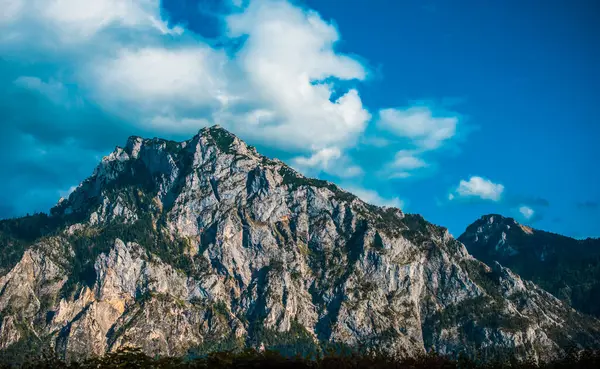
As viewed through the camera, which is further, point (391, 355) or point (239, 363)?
point (391, 355)

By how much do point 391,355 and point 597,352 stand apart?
9.76 meters

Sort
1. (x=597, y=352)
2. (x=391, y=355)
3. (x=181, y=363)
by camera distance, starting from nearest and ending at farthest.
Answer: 1. (x=181, y=363)
2. (x=391, y=355)
3. (x=597, y=352)

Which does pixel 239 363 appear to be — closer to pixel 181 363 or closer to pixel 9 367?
pixel 181 363

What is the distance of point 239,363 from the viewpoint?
16953 mm

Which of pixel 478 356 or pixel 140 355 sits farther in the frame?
pixel 478 356

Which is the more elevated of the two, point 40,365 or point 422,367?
point 422,367

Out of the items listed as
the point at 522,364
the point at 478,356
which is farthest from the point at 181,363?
the point at 522,364

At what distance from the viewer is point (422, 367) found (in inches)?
734

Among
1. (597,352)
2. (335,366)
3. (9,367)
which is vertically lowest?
(9,367)

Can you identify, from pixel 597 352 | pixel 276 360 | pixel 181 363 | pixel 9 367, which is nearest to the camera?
pixel 276 360

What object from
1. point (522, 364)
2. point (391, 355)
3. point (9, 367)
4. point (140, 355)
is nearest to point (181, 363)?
point (140, 355)

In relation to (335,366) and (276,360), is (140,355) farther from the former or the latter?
(335,366)

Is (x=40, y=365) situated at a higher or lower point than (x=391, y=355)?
lower

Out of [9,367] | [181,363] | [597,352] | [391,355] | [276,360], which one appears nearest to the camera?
[276,360]
